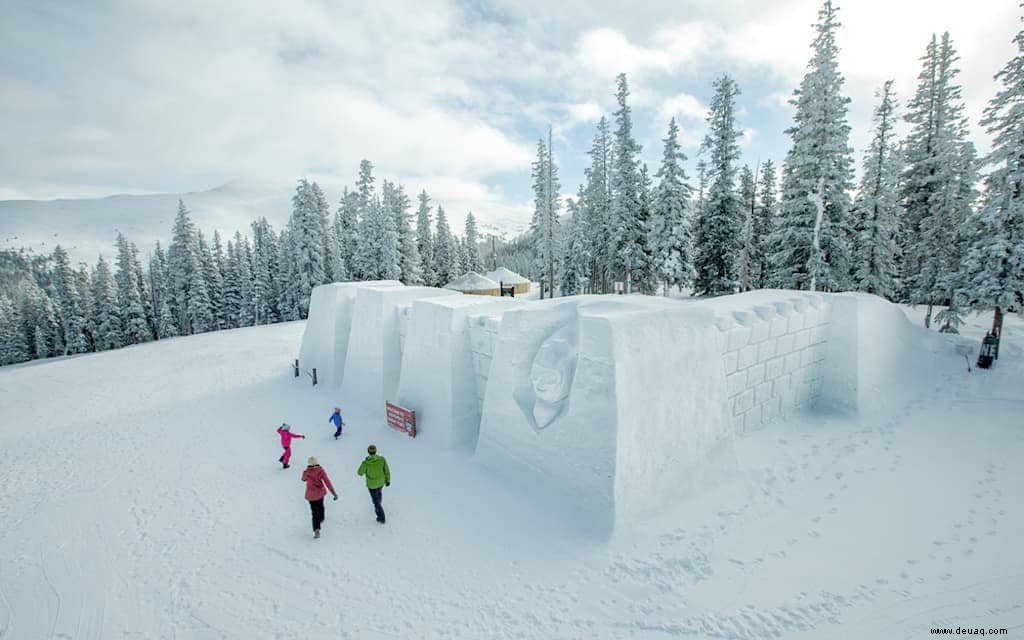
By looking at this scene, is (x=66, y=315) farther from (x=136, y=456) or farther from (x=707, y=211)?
(x=707, y=211)

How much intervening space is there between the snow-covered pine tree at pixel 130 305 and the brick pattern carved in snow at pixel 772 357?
Result: 52121mm

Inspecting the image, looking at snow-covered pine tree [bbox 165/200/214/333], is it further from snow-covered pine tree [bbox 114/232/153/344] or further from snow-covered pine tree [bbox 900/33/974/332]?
snow-covered pine tree [bbox 900/33/974/332]

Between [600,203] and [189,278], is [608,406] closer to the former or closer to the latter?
[600,203]

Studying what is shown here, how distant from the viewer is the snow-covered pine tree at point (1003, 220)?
455 inches

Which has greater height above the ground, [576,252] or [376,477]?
[576,252]

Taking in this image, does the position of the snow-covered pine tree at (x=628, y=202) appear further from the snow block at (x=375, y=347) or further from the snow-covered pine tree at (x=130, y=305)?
the snow-covered pine tree at (x=130, y=305)

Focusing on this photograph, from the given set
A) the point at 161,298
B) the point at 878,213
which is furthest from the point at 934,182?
the point at 161,298

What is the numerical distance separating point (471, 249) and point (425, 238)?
12.0m

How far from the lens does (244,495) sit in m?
7.75

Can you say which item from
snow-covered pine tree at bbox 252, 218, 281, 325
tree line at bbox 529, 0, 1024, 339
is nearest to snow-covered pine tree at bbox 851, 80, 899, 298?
tree line at bbox 529, 0, 1024, 339

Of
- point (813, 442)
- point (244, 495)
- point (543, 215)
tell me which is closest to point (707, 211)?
point (543, 215)

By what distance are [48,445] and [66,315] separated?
143 ft

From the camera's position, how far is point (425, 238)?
43562 mm

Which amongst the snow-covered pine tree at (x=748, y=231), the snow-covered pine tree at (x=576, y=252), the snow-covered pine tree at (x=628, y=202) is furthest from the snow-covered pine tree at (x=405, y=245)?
the snow-covered pine tree at (x=748, y=231)
